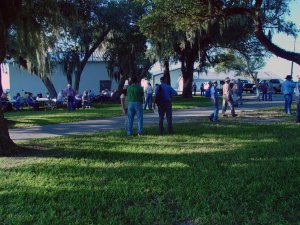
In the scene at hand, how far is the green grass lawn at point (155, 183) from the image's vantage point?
4695mm

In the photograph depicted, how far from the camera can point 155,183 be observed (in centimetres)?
591

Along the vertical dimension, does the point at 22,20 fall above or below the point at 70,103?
above

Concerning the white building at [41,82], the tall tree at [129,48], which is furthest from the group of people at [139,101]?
the white building at [41,82]

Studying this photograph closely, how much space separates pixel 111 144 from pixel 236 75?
81.8 m

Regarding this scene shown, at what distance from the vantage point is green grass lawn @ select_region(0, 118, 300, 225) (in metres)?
4.70

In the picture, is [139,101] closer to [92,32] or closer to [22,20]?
[22,20]

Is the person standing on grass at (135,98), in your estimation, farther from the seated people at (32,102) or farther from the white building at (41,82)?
the white building at (41,82)

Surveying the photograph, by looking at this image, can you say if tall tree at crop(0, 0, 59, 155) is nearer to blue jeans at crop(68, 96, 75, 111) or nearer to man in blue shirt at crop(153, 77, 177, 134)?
man in blue shirt at crop(153, 77, 177, 134)

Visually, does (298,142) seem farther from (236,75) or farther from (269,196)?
(236,75)

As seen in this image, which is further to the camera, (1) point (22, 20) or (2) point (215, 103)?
(2) point (215, 103)

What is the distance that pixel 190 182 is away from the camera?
232 inches

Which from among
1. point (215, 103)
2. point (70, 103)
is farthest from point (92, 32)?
point (215, 103)

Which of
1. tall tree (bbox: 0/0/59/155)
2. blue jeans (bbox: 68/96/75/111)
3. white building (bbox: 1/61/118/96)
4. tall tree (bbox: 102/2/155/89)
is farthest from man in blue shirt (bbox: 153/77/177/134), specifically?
white building (bbox: 1/61/118/96)

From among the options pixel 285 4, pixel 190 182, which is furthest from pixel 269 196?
pixel 285 4
